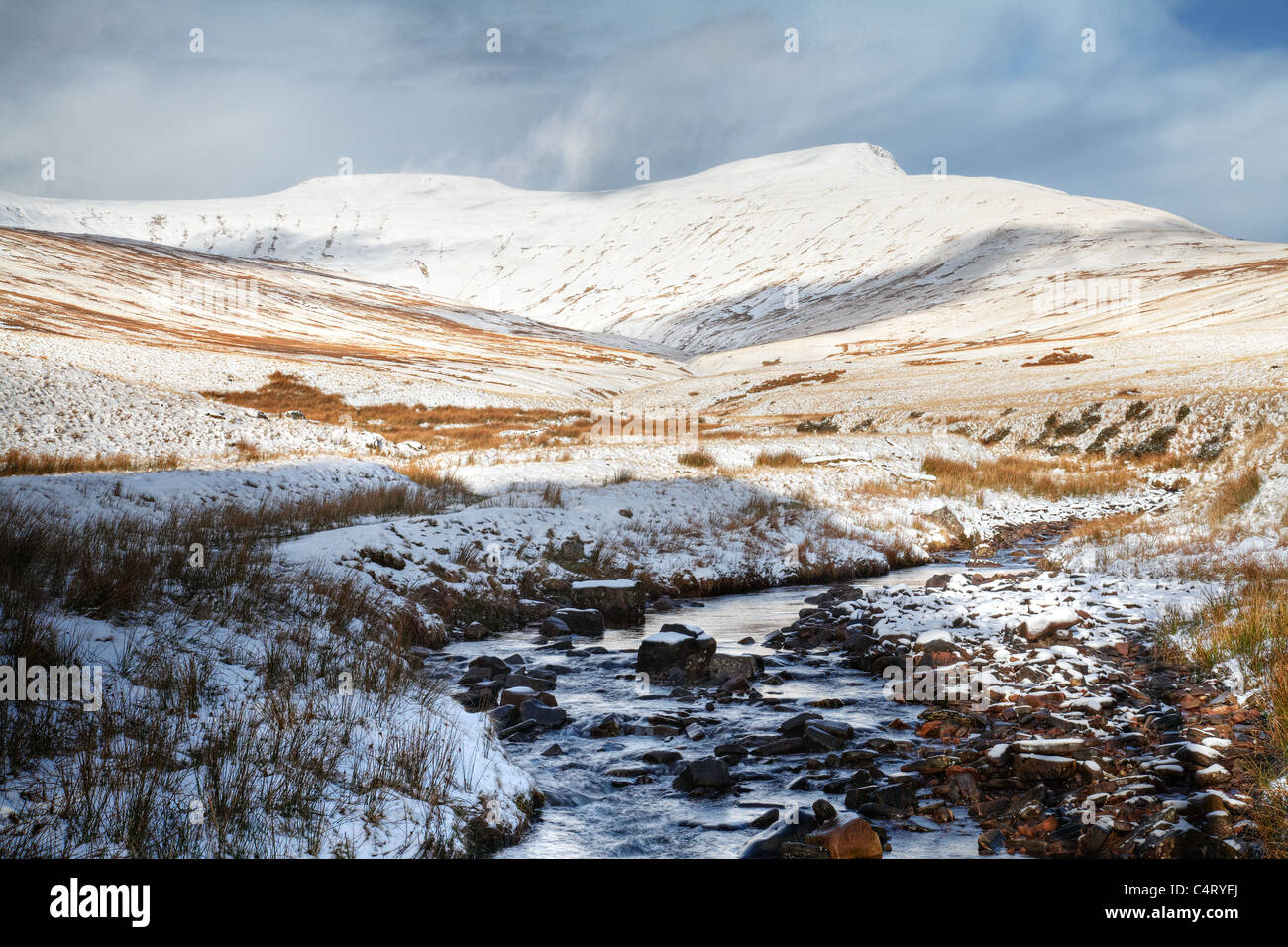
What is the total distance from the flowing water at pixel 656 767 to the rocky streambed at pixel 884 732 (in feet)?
0.09

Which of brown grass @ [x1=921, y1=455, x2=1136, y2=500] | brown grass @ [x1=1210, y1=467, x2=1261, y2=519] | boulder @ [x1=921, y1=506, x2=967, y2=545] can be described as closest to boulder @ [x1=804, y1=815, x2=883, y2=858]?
brown grass @ [x1=1210, y1=467, x2=1261, y2=519]

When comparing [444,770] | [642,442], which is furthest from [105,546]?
[642,442]

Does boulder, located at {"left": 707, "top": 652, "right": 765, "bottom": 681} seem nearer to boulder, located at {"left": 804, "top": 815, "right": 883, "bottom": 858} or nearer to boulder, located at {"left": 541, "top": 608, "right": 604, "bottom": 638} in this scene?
boulder, located at {"left": 541, "top": 608, "right": 604, "bottom": 638}

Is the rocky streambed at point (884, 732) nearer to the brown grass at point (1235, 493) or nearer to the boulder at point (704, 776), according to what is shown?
the boulder at point (704, 776)

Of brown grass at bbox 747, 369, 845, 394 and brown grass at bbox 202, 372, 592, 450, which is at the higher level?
brown grass at bbox 747, 369, 845, 394

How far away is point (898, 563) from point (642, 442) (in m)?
18.1

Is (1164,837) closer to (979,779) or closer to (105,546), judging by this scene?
(979,779)

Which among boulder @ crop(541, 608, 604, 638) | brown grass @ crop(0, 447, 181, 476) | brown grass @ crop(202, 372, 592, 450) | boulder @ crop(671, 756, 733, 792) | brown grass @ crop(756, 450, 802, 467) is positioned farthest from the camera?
brown grass @ crop(202, 372, 592, 450)

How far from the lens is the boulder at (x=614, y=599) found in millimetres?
15102

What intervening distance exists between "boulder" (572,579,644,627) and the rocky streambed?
0.85 meters

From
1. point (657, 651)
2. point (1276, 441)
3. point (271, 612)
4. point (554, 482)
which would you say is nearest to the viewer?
point (271, 612)

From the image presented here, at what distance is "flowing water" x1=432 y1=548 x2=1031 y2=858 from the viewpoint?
6234 mm

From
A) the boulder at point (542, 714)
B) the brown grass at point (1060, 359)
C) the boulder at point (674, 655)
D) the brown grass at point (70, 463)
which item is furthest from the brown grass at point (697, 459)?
the brown grass at point (1060, 359)

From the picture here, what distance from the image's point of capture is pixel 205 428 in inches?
1152
